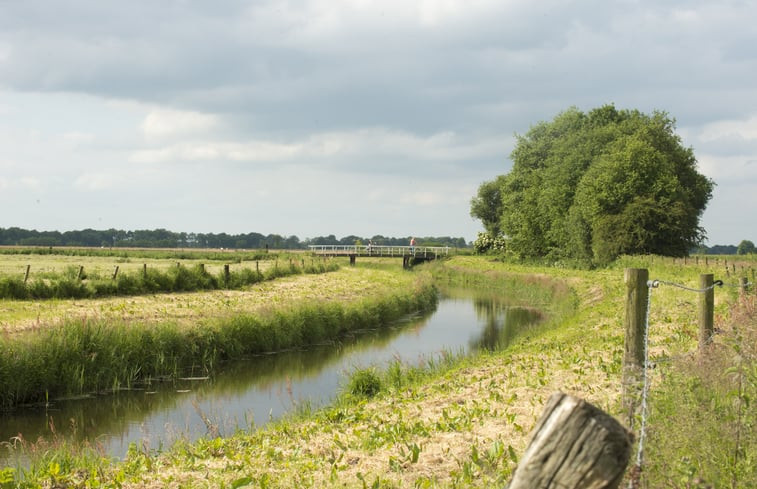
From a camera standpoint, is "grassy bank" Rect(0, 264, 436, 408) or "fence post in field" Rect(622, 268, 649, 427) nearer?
"fence post in field" Rect(622, 268, 649, 427)

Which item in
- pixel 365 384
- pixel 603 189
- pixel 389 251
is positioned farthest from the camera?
pixel 389 251

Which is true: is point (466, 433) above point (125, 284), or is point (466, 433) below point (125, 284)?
below

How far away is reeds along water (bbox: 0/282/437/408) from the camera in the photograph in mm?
13688

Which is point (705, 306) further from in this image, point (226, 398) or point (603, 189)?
point (603, 189)

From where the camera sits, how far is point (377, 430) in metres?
8.20

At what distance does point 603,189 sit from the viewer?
45.4 m

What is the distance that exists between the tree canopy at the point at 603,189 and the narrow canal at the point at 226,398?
2319cm

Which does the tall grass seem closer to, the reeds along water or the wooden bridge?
the reeds along water

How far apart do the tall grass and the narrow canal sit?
10201 millimetres

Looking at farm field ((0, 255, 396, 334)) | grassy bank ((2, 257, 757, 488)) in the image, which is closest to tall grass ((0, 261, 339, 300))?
farm field ((0, 255, 396, 334))

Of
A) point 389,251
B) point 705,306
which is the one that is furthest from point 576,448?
point 389,251

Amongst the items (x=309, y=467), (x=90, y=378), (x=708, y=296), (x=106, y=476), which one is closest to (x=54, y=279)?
(x=90, y=378)

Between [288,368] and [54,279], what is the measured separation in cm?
1357

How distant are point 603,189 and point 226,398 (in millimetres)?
37632
